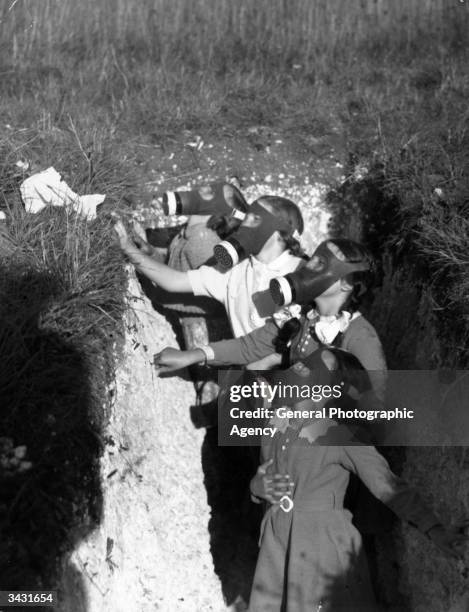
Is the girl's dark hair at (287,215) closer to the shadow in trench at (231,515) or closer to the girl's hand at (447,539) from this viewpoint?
the shadow in trench at (231,515)

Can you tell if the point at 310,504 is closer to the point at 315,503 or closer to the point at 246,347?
the point at 315,503

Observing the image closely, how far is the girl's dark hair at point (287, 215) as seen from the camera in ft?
13.0

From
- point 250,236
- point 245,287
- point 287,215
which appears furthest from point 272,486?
point 287,215

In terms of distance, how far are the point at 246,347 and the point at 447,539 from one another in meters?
1.31

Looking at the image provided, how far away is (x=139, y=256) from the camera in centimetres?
405

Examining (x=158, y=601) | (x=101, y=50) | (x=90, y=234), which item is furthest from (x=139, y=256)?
(x=101, y=50)

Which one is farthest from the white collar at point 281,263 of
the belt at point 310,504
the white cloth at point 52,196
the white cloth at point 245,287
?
the belt at point 310,504

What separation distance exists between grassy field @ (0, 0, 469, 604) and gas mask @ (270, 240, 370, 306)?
54 centimetres

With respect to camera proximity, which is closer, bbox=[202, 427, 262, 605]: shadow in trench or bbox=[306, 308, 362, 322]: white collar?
bbox=[306, 308, 362, 322]: white collar

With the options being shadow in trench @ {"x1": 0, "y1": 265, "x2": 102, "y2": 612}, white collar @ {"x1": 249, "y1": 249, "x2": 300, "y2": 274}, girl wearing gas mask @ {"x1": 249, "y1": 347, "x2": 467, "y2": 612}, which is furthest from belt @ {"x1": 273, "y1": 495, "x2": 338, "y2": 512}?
white collar @ {"x1": 249, "y1": 249, "x2": 300, "y2": 274}

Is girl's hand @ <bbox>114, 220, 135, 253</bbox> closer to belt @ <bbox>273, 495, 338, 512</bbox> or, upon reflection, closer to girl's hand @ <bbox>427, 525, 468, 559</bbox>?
belt @ <bbox>273, 495, 338, 512</bbox>

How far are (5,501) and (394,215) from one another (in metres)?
2.59

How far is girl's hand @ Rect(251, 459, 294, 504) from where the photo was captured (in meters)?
3.43

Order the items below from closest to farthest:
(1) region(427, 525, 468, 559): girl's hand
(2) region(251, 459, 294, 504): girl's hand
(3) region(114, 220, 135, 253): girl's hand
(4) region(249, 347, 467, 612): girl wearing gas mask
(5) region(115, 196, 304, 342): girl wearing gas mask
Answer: (1) region(427, 525, 468, 559): girl's hand → (4) region(249, 347, 467, 612): girl wearing gas mask → (2) region(251, 459, 294, 504): girl's hand → (5) region(115, 196, 304, 342): girl wearing gas mask → (3) region(114, 220, 135, 253): girl's hand
